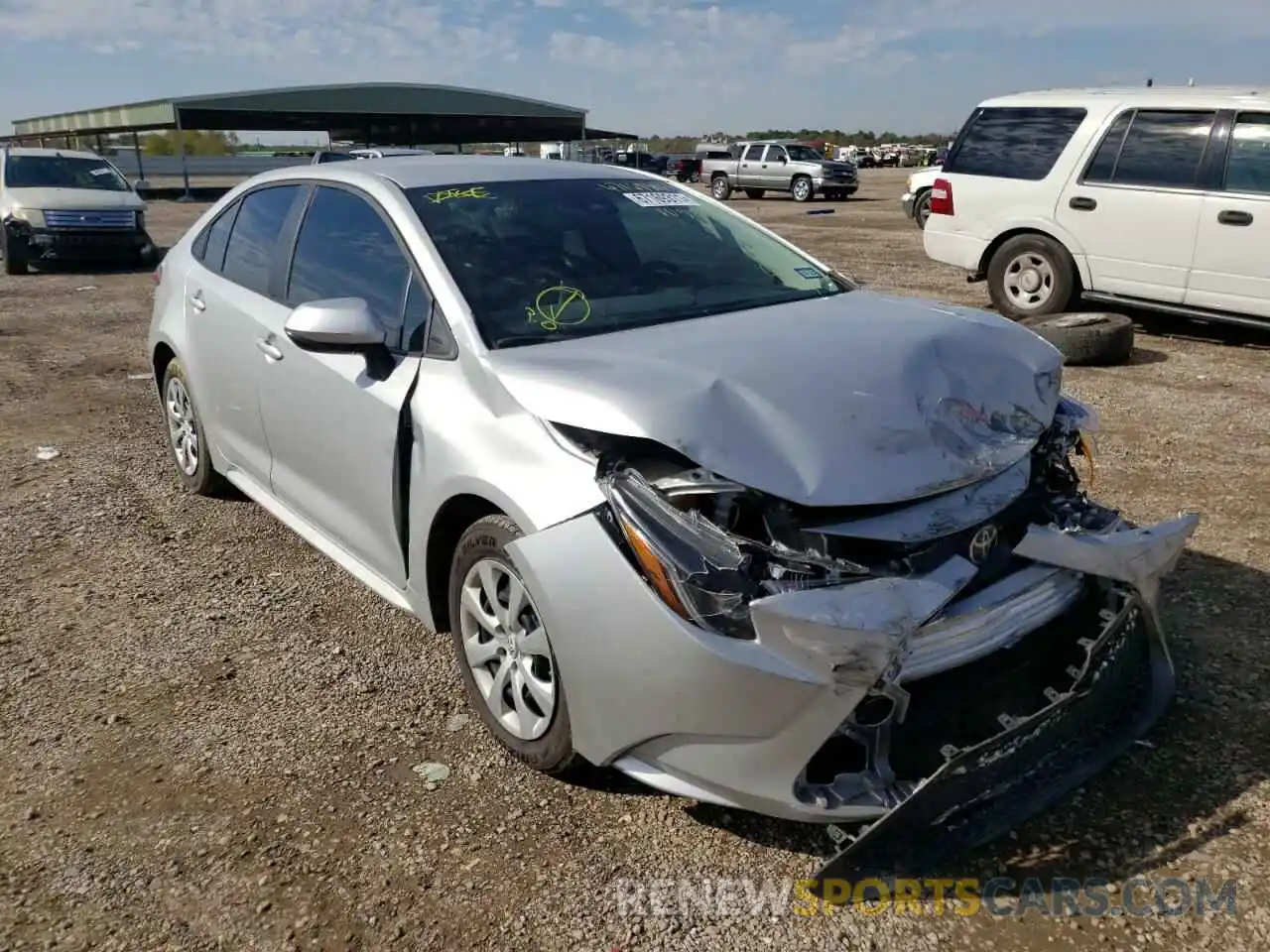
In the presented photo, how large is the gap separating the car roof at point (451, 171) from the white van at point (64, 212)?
39.4 ft

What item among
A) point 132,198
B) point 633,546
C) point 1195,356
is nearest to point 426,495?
point 633,546

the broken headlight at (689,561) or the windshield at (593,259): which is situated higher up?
the windshield at (593,259)

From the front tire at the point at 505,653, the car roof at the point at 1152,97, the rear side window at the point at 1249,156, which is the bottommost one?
the front tire at the point at 505,653

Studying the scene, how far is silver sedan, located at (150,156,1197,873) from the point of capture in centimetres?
232

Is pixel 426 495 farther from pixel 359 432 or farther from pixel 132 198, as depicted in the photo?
pixel 132 198

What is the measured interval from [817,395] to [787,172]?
28.4m

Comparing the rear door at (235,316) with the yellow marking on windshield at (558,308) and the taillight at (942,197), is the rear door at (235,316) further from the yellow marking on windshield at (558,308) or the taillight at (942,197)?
the taillight at (942,197)

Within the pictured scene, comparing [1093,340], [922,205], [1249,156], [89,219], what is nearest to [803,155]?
[922,205]

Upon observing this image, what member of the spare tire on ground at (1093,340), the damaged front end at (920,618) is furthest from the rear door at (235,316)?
the spare tire on ground at (1093,340)

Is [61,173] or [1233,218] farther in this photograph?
[61,173]

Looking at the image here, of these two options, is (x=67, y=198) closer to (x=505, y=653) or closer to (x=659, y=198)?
(x=659, y=198)

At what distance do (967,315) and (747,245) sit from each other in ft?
3.18

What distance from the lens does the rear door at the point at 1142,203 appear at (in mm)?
7945

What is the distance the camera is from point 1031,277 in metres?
8.93
